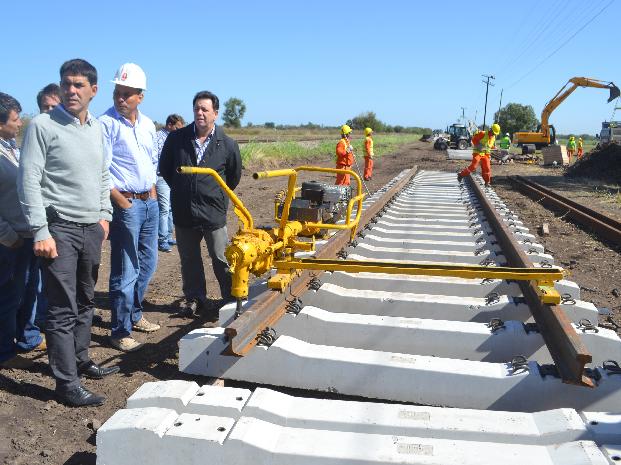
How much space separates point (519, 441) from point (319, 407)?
2.61 ft

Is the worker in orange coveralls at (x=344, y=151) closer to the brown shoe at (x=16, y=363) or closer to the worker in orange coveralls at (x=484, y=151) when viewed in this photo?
the worker in orange coveralls at (x=484, y=151)

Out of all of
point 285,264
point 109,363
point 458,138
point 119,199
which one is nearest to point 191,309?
point 109,363

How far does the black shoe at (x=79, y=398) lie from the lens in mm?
3193

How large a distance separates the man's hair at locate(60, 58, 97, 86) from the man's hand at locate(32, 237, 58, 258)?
921mm

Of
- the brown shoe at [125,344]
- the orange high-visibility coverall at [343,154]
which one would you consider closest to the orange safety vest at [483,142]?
the orange high-visibility coverall at [343,154]

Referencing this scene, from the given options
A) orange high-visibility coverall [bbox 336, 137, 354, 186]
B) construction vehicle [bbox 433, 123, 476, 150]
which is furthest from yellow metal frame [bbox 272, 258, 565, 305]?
construction vehicle [bbox 433, 123, 476, 150]

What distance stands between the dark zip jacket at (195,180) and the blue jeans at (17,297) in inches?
47.0

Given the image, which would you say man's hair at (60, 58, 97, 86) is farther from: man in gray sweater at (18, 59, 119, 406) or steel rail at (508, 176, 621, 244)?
steel rail at (508, 176, 621, 244)

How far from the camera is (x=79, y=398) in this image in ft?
10.5

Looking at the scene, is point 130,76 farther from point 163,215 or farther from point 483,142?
point 483,142

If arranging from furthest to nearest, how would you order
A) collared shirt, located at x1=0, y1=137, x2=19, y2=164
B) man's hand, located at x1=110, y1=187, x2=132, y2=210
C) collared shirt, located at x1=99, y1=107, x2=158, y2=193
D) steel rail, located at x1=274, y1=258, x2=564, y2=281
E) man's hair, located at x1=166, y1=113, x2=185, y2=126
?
man's hair, located at x1=166, y1=113, x2=185, y2=126 < collared shirt, located at x1=99, y1=107, x2=158, y2=193 < man's hand, located at x1=110, y1=187, x2=132, y2=210 < collared shirt, located at x1=0, y1=137, x2=19, y2=164 < steel rail, located at x1=274, y1=258, x2=564, y2=281

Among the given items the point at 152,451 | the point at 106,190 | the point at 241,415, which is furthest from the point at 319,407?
the point at 106,190

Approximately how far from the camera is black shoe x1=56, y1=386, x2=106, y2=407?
3.19 meters

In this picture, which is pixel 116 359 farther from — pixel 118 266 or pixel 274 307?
pixel 274 307
